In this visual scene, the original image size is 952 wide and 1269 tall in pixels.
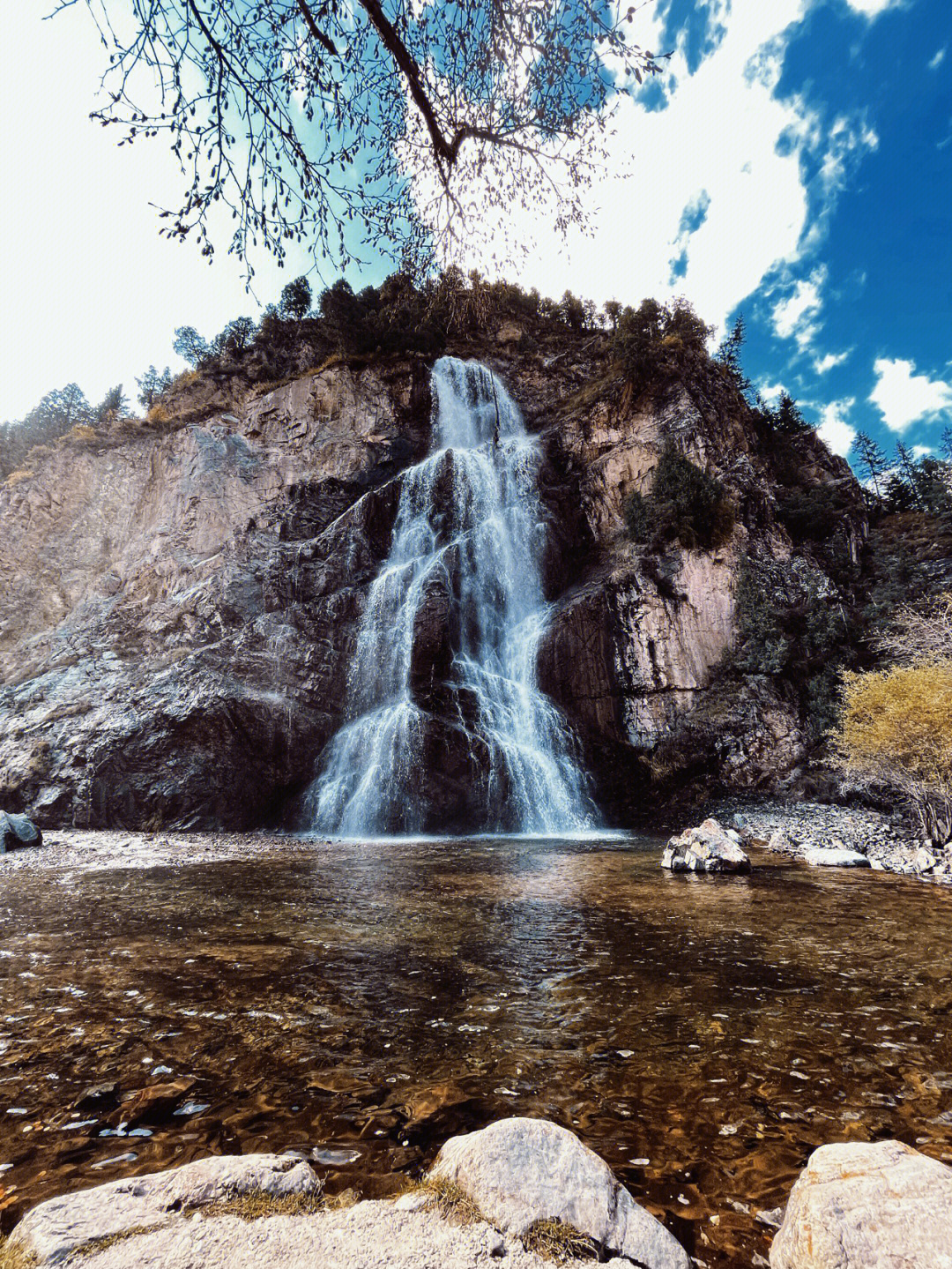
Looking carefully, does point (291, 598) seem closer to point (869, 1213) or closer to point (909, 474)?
point (869, 1213)

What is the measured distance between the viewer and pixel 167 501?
3328cm

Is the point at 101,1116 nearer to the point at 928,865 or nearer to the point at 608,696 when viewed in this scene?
the point at 928,865

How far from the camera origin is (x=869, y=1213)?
207 centimetres

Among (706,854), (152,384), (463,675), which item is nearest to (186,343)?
Result: (152,384)

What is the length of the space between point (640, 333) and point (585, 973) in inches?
1337

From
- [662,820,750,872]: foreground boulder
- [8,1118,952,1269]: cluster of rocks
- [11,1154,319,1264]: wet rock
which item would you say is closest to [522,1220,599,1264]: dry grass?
[8,1118,952,1269]: cluster of rocks

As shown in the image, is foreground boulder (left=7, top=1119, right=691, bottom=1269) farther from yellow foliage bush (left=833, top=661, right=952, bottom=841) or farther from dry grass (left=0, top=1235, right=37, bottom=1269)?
yellow foliage bush (left=833, top=661, right=952, bottom=841)

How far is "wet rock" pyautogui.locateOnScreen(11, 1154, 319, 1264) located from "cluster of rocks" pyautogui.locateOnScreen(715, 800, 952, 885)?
11.5 meters

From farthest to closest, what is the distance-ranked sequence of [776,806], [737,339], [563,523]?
[737,339] → [563,523] → [776,806]

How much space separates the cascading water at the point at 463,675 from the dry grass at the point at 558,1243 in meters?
18.9

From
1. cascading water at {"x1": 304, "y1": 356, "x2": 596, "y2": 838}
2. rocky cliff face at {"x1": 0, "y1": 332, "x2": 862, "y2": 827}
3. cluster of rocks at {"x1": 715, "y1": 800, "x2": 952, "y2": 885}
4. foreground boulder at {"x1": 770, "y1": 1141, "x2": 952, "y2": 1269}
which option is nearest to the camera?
foreground boulder at {"x1": 770, "y1": 1141, "x2": 952, "y2": 1269}

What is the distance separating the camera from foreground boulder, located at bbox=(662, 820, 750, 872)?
10.9 m

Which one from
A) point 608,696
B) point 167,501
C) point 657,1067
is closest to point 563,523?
point 608,696

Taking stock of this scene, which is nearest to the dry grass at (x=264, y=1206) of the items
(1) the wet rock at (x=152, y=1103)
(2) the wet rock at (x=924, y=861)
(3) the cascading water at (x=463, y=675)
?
(1) the wet rock at (x=152, y=1103)
